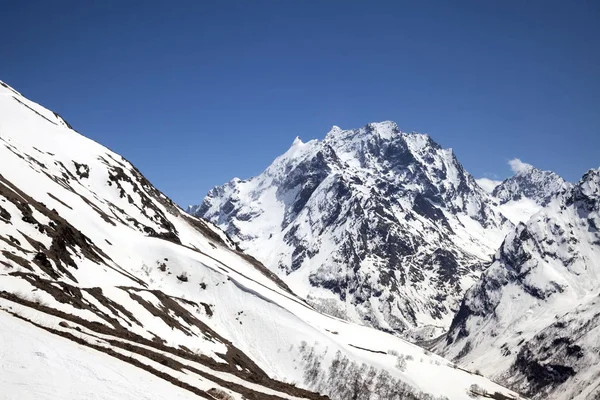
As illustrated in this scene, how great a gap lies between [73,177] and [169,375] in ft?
463

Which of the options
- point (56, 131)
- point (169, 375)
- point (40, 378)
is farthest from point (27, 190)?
point (56, 131)

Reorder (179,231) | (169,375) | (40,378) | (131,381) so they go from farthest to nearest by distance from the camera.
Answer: (179,231)
(169,375)
(131,381)
(40,378)

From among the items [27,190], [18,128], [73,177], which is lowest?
[27,190]

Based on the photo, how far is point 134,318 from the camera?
6675cm

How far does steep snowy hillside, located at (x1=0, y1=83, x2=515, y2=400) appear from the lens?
2444 cm

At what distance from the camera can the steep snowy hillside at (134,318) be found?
24.4 metres

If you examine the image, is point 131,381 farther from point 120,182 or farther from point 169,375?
point 120,182

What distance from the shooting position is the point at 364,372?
335ft

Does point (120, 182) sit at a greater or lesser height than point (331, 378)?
greater

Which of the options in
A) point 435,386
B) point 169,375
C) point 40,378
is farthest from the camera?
point 435,386

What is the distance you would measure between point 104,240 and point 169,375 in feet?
297

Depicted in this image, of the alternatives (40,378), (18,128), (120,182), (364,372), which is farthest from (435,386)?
(18,128)

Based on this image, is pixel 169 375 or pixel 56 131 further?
pixel 56 131

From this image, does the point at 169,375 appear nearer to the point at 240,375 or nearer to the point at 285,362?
the point at 240,375
